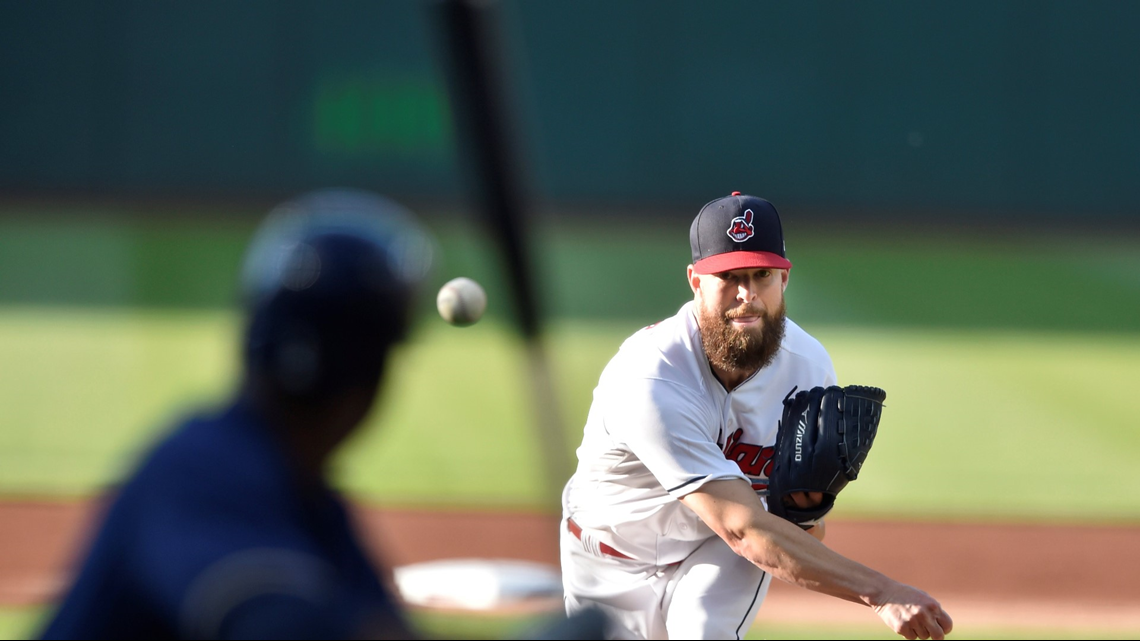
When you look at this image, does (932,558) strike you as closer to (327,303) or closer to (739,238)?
(739,238)

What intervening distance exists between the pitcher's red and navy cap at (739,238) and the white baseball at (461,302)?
1.03 metres

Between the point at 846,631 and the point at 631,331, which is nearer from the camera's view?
the point at 846,631

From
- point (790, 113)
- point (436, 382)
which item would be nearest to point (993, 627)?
point (436, 382)

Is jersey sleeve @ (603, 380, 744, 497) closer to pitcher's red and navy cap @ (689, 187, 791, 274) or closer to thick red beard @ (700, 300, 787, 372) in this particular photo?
thick red beard @ (700, 300, 787, 372)

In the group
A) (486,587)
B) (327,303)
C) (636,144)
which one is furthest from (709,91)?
(327,303)

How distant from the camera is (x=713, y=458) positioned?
8.87 ft

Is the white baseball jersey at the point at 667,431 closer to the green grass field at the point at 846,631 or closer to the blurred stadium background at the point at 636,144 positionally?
the green grass field at the point at 846,631

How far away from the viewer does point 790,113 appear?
13297 millimetres

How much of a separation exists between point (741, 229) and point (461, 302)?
1.20 metres

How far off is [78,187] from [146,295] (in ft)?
8.69

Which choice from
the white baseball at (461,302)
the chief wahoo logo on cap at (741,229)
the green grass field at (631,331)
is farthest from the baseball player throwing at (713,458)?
the green grass field at (631,331)

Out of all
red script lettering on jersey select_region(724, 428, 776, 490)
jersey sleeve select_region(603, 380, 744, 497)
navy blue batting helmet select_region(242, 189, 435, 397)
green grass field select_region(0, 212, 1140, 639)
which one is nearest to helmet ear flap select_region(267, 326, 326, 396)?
navy blue batting helmet select_region(242, 189, 435, 397)

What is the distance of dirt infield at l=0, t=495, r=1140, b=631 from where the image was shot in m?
5.60

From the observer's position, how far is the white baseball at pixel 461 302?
12.2ft
